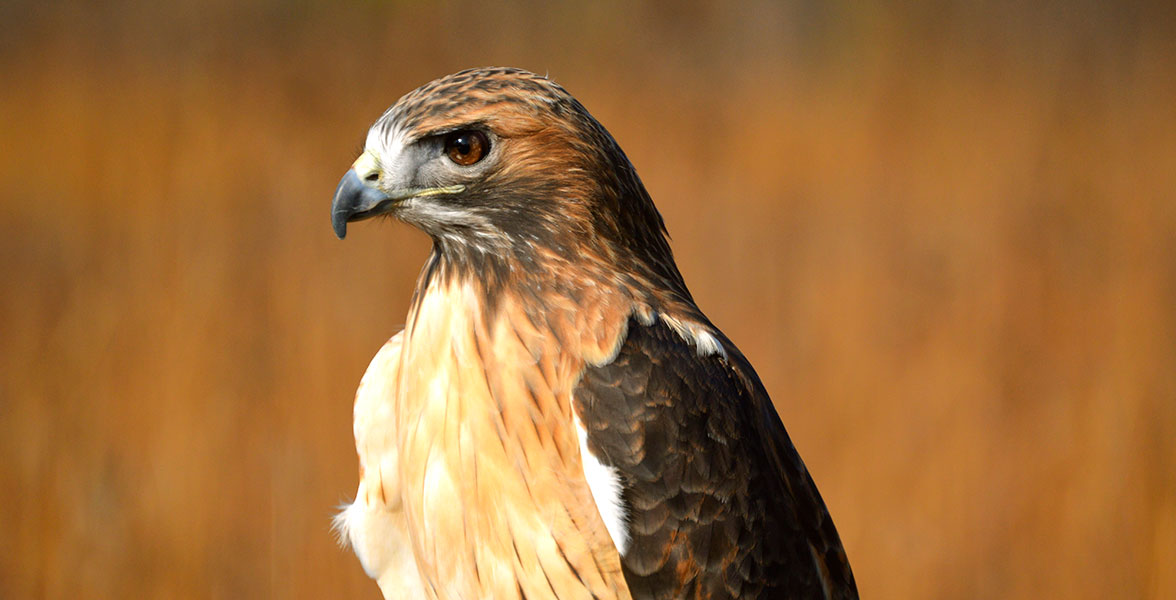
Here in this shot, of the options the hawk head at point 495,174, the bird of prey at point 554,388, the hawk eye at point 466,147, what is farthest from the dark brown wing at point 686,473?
the hawk eye at point 466,147

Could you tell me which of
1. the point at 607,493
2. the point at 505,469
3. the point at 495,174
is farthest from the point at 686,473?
the point at 495,174

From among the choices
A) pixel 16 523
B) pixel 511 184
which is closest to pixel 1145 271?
pixel 511 184

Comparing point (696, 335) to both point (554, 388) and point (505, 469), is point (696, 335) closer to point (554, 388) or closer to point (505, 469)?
point (554, 388)

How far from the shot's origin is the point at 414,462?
126cm

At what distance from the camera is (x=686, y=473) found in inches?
45.6

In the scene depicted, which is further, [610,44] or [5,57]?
[610,44]

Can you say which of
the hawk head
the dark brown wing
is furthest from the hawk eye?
the dark brown wing

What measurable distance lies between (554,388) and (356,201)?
0.36 m

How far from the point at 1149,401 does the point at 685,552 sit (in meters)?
2.80

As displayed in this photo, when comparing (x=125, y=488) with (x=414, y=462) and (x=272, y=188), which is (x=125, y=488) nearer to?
(x=272, y=188)

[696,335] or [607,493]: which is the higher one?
[696,335]

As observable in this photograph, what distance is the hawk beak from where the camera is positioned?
1.18 meters

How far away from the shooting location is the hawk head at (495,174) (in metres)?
1.17

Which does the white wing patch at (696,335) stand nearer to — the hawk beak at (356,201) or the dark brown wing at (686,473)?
the dark brown wing at (686,473)
